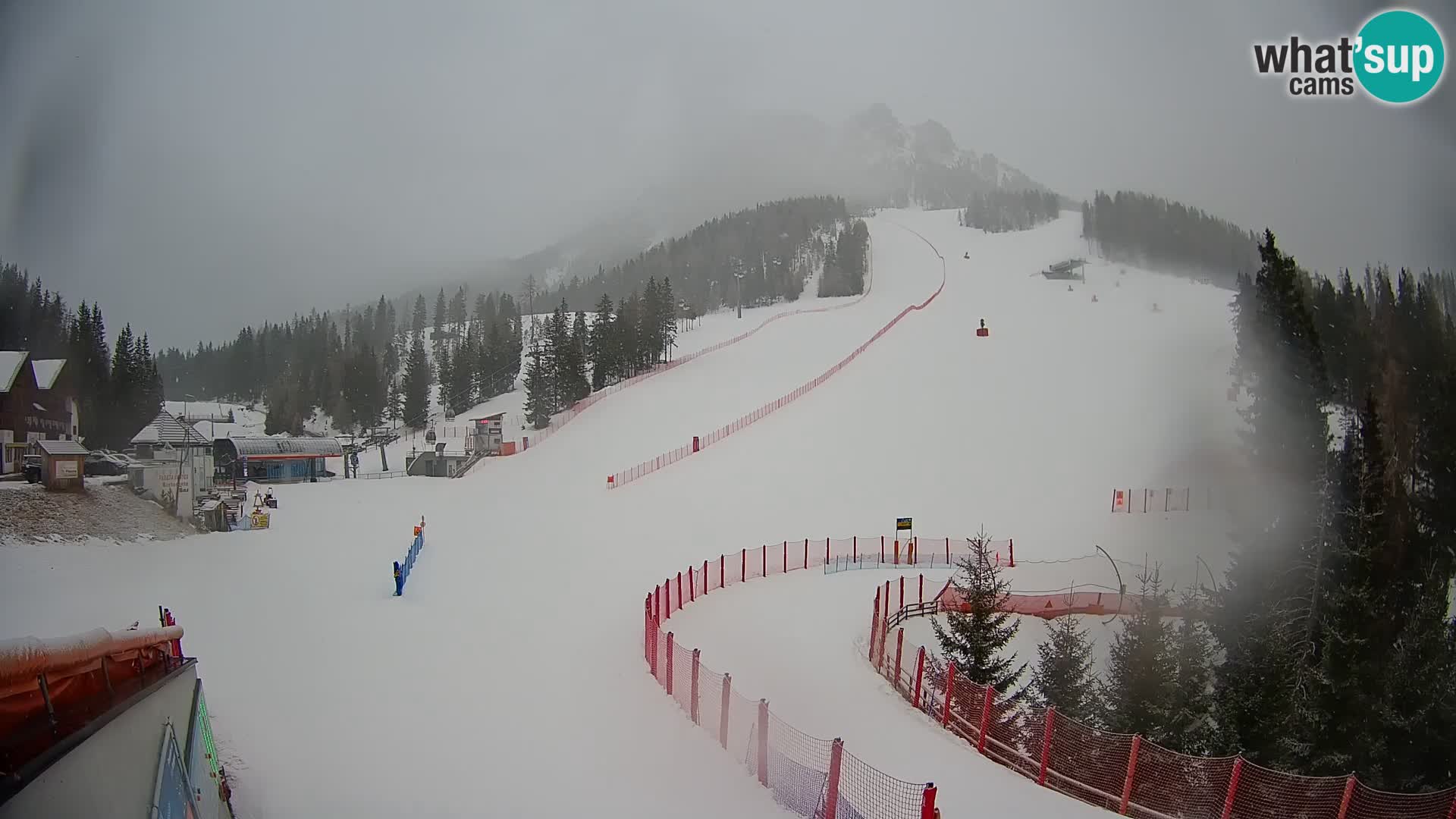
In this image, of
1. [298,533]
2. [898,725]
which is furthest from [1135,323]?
[298,533]

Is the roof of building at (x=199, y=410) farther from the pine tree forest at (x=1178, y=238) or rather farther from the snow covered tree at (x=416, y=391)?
the snow covered tree at (x=416, y=391)

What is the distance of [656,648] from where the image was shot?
36.9 ft

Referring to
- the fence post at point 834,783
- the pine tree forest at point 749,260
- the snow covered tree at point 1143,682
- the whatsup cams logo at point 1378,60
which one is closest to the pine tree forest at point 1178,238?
the whatsup cams logo at point 1378,60

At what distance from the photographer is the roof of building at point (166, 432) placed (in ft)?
18.1

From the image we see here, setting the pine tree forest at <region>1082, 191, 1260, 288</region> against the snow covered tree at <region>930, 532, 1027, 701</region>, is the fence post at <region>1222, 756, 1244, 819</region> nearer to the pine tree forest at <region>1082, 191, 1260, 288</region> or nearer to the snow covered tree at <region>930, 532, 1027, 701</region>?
the snow covered tree at <region>930, 532, 1027, 701</region>

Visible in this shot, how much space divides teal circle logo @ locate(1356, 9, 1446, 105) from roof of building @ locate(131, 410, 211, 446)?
1406 cm

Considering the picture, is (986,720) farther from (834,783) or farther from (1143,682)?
(1143,682)

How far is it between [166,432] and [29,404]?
7.88 feet

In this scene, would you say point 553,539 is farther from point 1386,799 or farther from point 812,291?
point 812,291

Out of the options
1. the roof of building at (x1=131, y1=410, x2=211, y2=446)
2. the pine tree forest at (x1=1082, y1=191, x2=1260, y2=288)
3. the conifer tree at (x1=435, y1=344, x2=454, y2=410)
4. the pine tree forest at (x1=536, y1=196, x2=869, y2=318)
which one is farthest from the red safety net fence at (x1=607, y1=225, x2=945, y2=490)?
the pine tree forest at (x1=536, y1=196, x2=869, y2=318)

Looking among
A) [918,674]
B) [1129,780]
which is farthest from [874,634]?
[1129,780]

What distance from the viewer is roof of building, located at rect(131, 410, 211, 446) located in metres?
5.50

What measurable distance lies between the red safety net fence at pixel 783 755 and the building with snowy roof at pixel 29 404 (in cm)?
567

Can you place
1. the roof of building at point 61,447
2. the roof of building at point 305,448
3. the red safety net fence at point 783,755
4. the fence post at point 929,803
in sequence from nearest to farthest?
1. the roof of building at point 61,447
2. the fence post at point 929,803
3. the red safety net fence at point 783,755
4. the roof of building at point 305,448
